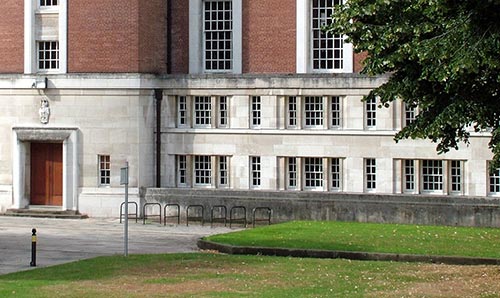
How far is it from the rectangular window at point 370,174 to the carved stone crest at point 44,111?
1211cm

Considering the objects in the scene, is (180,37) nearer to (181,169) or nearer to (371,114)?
(181,169)

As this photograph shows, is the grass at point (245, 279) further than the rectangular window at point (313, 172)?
No

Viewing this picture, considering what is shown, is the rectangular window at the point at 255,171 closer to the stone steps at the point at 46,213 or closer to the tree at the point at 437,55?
the stone steps at the point at 46,213

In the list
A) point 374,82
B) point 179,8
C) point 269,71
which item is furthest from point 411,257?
point 179,8

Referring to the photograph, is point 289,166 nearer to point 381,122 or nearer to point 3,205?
point 381,122

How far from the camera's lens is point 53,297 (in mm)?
23484

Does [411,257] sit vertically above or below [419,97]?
below

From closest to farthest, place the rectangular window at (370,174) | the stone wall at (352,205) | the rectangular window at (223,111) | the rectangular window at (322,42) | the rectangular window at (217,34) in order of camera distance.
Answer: the stone wall at (352,205) < the rectangular window at (370,174) < the rectangular window at (322,42) < the rectangular window at (223,111) < the rectangular window at (217,34)

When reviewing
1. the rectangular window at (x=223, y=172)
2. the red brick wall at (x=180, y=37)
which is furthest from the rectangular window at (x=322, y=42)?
the red brick wall at (x=180, y=37)

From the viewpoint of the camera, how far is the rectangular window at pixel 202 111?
147 ft

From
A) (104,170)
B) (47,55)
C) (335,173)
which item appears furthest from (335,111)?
(47,55)

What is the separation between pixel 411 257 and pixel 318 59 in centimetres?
1578

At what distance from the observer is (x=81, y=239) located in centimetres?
3709

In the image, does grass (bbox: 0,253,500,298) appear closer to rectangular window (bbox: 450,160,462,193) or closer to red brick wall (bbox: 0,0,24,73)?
rectangular window (bbox: 450,160,462,193)
